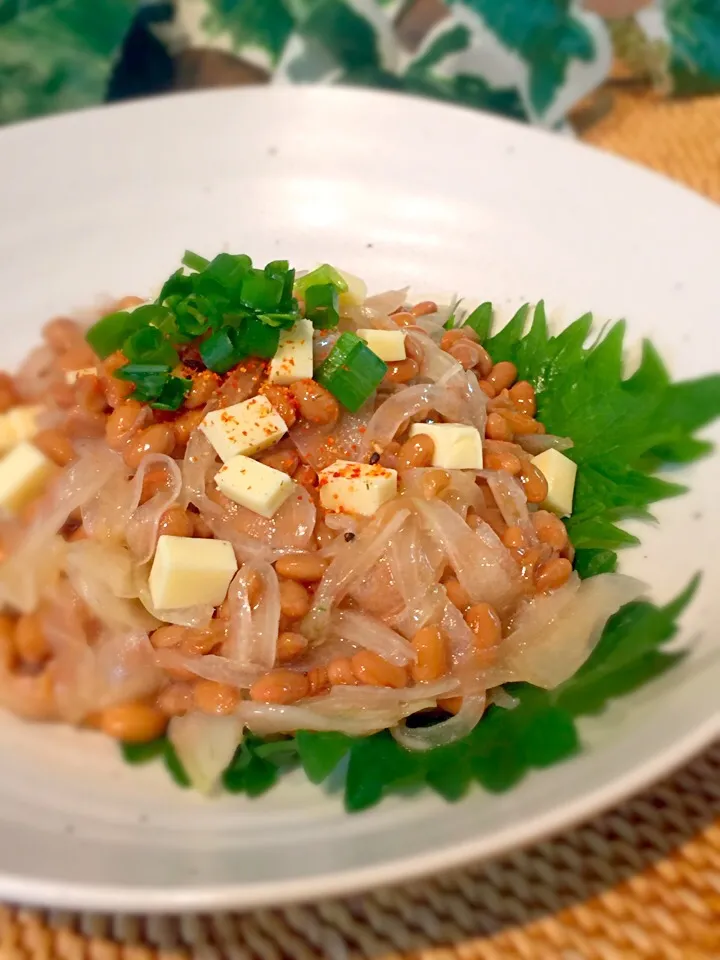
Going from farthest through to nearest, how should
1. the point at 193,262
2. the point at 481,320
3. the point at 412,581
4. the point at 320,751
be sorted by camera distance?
the point at 481,320
the point at 193,262
the point at 412,581
the point at 320,751

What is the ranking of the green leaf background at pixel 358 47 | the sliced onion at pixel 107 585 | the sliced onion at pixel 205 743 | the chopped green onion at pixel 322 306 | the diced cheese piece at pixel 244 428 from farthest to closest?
the green leaf background at pixel 358 47
the chopped green onion at pixel 322 306
the diced cheese piece at pixel 244 428
the sliced onion at pixel 107 585
the sliced onion at pixel 205 743

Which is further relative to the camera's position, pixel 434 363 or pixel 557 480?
pixel 434 363

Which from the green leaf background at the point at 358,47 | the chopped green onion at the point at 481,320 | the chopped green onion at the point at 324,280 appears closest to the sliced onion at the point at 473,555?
the chopped green onion at the point at 324,280

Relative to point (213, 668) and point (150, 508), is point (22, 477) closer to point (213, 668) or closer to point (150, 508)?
point (150, 508)

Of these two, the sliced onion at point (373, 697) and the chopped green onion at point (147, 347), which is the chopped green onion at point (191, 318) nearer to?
the chopped green onion at point (147, 347)

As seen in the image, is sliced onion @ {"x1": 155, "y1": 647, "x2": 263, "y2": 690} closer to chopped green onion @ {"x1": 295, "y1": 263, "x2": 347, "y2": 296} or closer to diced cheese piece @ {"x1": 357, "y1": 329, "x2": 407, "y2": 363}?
diced cheese piece @ {"x1": 357, "y1": 329, "x2": 407, "y2": 363}

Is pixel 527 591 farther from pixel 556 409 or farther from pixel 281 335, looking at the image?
pixel 281 335

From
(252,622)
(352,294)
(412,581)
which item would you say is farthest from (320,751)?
(352,294)
